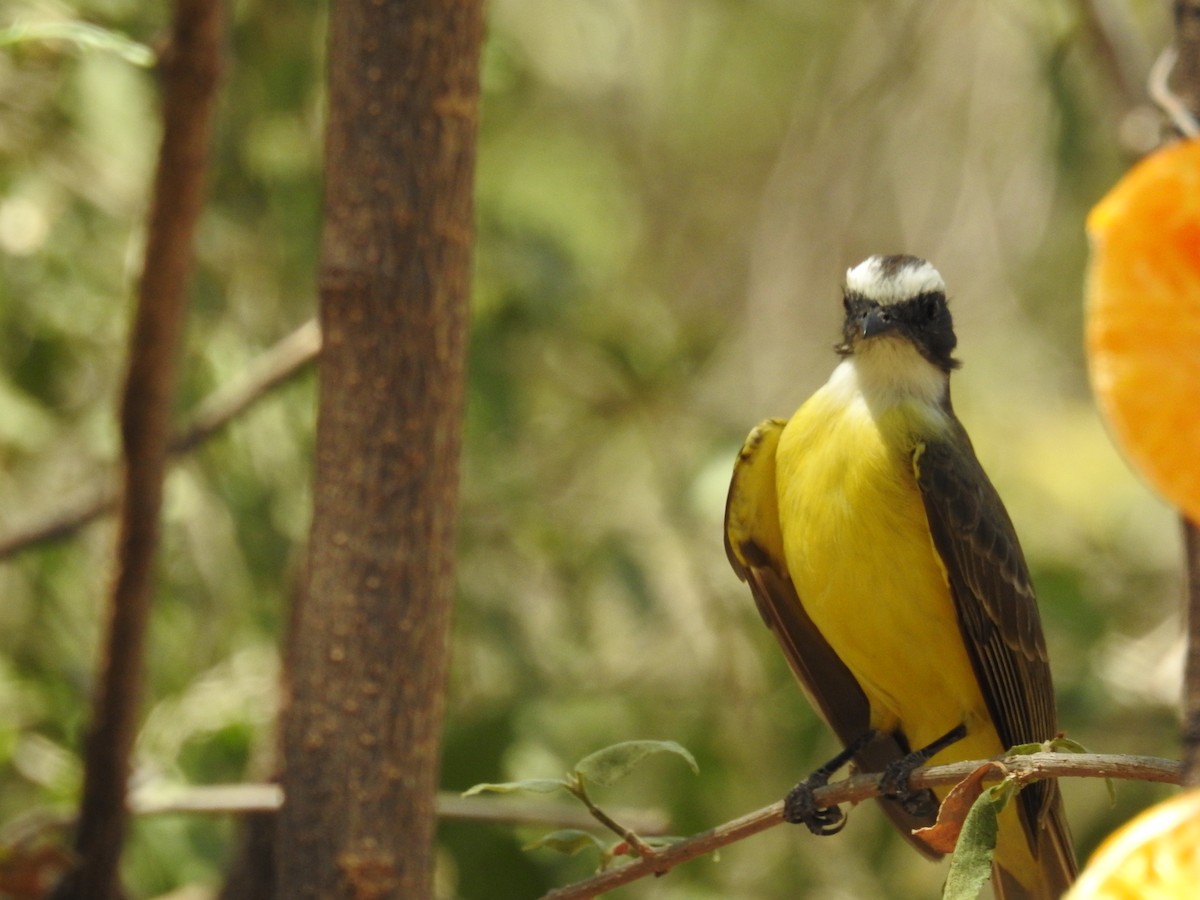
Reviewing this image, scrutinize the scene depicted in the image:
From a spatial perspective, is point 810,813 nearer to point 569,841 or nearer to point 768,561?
point 768,561

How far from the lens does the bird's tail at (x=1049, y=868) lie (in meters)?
2.34

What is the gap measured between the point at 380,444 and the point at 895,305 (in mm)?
1261

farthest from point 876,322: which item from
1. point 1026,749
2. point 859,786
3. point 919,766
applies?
point 1026,749

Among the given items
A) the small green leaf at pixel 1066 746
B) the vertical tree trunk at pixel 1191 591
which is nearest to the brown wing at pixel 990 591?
the small green leaf at pixel 1066 746

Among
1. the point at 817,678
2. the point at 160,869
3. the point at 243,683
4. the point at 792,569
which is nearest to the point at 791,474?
the point at 792,569

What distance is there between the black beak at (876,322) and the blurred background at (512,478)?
1.27ft

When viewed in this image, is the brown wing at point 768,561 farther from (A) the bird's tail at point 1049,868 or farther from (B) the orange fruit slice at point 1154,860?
(B) the orange fruit slice at point 1154,860

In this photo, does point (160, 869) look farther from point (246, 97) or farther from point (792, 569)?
point (246, 97)

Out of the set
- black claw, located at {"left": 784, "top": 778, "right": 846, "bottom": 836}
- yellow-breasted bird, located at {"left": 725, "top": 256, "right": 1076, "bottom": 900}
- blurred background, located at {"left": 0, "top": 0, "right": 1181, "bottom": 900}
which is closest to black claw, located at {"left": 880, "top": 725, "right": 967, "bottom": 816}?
yellow-breasted bird, located at {"left": 725, "top": 256, "right": 1076, "bottom": 900}

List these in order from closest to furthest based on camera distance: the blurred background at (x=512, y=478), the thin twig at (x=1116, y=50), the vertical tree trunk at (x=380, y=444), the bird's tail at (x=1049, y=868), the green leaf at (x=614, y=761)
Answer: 1. the green leaf at (x=614, y=761)
2. the vertical tree trunk at (x=380, y=444)
3. the bird's tail at (x=1049, y=868)
4. the blurred background at (x=512, y=478)
5. the thin twig at (x=1116, y=50)

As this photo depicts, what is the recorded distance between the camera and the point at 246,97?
351 centimetres

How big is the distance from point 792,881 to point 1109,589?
118cm

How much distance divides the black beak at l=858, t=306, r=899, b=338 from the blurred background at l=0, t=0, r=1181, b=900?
39 cm

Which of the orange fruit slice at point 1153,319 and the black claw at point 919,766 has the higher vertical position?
the orange fruit slice at point 1153,319
